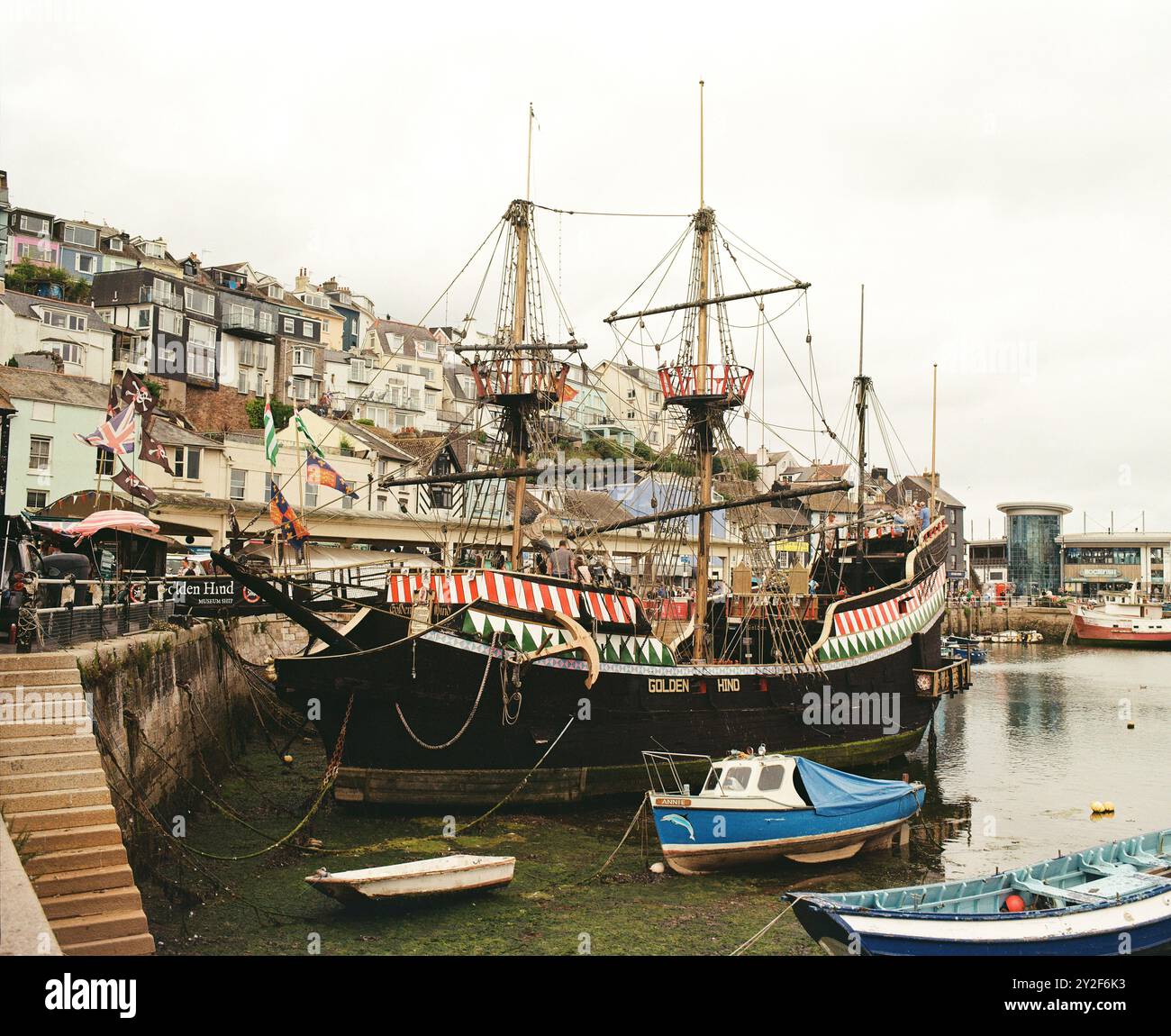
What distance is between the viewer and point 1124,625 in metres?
82.1

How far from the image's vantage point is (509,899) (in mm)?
16109

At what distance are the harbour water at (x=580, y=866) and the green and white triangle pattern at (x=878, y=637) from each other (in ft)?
13.7

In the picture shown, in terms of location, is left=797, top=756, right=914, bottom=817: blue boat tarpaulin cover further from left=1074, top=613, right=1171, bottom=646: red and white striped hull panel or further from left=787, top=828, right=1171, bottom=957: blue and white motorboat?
left=1074, top=613, right=1171, bottom=646: red and white striped hull panel

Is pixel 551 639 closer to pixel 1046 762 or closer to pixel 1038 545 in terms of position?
pixel 1046 762

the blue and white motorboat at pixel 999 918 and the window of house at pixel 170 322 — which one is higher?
the window of house at pixel 170 322

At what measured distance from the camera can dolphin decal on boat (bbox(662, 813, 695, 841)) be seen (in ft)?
58.4

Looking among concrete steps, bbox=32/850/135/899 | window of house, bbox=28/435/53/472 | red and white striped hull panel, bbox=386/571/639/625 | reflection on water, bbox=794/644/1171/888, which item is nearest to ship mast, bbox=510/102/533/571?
red and white striped hull panel, bbox=386/571/639/625

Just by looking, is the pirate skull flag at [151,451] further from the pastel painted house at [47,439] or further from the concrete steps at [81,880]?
the pastel painted house at [47,439]

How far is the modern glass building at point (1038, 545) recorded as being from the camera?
122 m

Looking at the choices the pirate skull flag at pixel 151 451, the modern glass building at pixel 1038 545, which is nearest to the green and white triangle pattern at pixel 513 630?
the pirate skull flag at pixel 151 451

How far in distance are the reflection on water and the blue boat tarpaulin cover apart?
4.08 ft

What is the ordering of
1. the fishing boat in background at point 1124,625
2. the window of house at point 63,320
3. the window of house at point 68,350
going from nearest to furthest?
1. the window of house at point 68,350
2. the window of house at point 63,320
3. the fishing boat in background at point 1124,625
